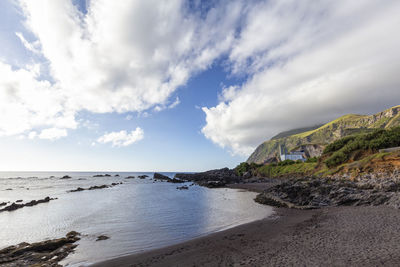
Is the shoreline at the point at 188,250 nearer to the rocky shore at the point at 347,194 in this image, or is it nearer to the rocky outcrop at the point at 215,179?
the rocky shore at the point at 347,194

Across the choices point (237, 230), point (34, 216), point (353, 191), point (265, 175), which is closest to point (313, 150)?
point (265, 175)

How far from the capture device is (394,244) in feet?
31.9

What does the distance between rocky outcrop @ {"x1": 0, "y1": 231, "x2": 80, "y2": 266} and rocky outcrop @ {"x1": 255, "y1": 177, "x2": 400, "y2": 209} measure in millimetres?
26504

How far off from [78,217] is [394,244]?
30.9 m

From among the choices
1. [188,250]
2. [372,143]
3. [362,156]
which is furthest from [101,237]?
[372,143]

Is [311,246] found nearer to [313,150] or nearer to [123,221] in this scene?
[123,221]

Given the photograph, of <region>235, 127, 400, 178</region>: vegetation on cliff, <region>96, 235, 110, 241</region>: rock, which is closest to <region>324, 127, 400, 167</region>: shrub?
<region>235, 127, 400, 178</region>: vegetation on cliff

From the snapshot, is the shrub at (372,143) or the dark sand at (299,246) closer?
the dark sand at (299,246)

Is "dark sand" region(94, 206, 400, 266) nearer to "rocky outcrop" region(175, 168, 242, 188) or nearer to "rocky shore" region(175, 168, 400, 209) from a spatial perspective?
"rocky shore" region(175, 168, 400, 209)

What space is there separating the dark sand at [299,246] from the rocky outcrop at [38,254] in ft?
12.5

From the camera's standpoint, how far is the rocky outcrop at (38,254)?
1081 centimetres

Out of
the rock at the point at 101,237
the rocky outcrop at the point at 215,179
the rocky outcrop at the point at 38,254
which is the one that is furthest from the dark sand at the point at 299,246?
the rocky outcrop at the point at 215,179

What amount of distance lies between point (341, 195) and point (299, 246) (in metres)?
17.6

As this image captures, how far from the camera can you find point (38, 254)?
39.1 ft
